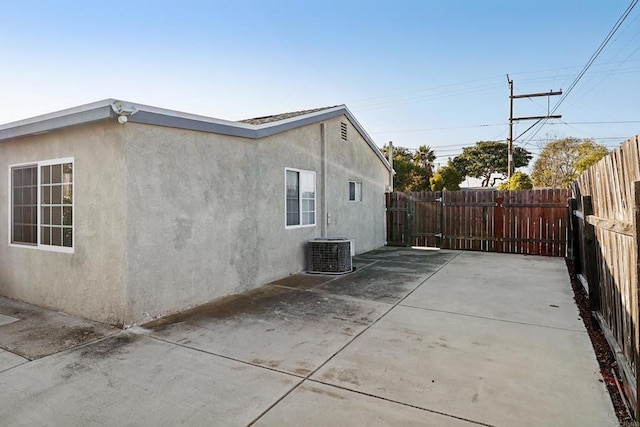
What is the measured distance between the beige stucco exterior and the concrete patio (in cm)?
36

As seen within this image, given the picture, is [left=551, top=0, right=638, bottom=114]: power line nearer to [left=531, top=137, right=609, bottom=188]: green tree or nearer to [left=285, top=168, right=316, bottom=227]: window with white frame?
[left=531, top=137, right=609, bottom=188]: green tree

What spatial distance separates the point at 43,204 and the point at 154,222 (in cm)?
208

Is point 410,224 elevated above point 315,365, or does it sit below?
above

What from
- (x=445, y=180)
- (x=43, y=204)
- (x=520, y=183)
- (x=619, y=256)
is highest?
(x=445, y=180)

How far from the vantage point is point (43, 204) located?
5.45 metres

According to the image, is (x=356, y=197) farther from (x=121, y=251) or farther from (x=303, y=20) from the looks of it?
(x=121, y=251)

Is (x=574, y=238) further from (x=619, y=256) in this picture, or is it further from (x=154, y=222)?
(x=154, y=222)

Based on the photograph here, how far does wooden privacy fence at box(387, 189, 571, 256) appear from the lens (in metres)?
10.7

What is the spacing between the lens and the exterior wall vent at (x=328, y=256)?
7809 millimetres

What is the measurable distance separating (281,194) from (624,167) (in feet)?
17.8

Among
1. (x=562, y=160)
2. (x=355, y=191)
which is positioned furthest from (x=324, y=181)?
(x=562, y=160)

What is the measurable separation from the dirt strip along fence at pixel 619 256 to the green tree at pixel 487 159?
44847 millimetres

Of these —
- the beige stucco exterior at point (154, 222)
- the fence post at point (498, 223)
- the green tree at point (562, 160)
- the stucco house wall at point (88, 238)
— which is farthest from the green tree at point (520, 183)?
the stucco house wall at point (88, 238)

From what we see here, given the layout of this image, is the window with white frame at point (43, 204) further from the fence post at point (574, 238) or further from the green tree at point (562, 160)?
the green tree at point (562, 160)
